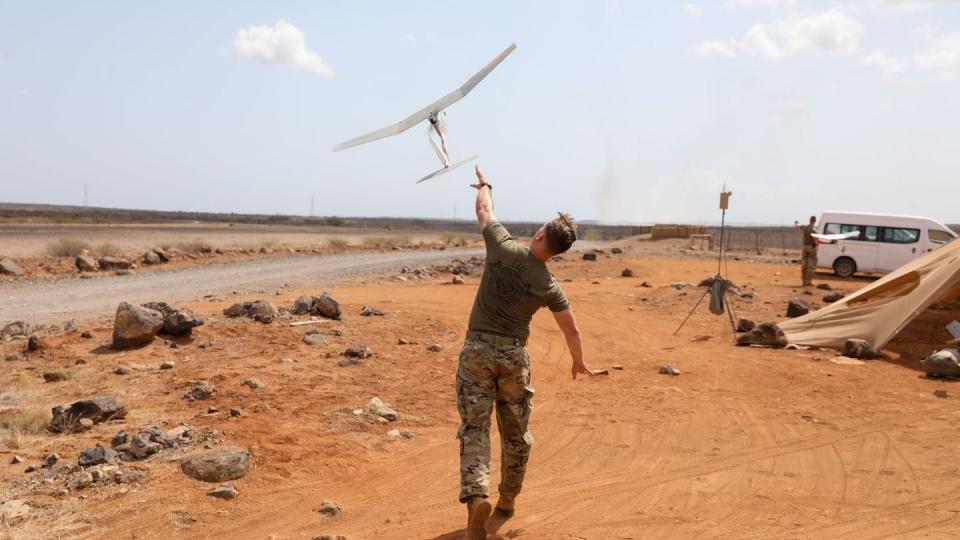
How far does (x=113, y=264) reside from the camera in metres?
25.0

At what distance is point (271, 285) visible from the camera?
20797 mm

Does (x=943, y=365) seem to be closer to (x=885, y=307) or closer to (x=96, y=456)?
(x=885, y=307)

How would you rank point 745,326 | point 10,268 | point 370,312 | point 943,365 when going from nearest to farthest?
point 943,365 < point 370,312 < point 745,326 < point 10,268

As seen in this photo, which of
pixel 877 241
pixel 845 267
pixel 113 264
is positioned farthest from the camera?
pixel 845 267

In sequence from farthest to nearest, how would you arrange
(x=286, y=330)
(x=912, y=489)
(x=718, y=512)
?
(x=286, y=330), (x=912, y=489), (x=718, y=512)

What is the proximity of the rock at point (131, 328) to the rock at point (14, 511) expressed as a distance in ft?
16.2

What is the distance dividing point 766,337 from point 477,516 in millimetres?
9374

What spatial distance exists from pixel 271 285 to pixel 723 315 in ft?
37.9

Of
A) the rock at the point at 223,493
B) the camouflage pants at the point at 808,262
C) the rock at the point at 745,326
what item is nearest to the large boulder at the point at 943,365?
the rock at the point at 745,326

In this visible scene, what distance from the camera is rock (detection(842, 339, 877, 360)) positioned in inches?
463

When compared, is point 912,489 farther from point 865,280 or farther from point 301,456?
point 865,280

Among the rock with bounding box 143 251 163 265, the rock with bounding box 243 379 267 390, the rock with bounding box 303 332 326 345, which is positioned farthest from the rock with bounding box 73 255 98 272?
the rock with bounding box 243 379 267 390

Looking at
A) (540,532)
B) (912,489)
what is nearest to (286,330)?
(540,532)

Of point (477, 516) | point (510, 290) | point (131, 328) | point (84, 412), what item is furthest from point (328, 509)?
point (131, 328)
